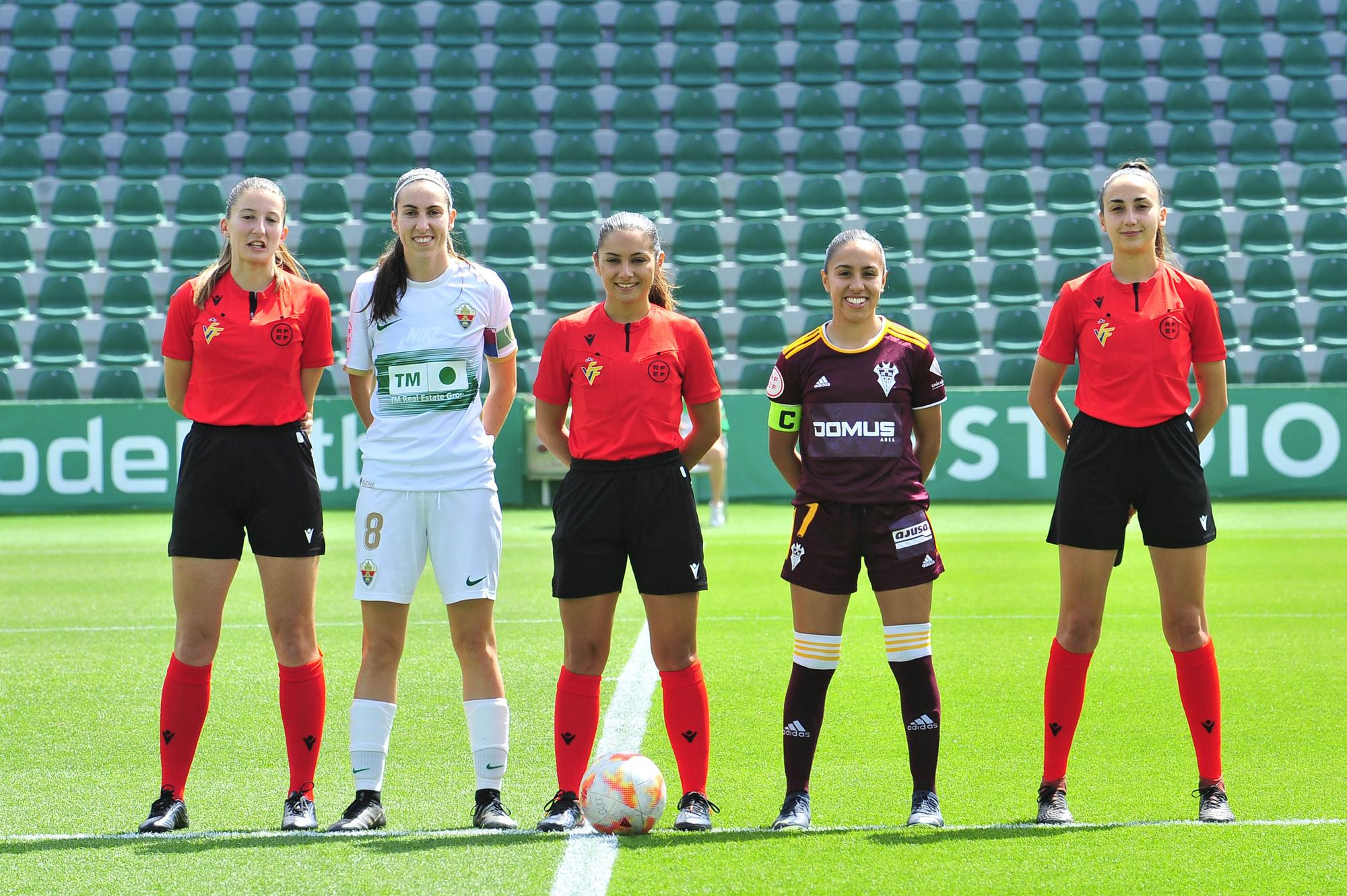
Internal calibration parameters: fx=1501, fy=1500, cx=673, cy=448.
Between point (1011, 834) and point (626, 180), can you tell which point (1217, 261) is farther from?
point (1011, 834)

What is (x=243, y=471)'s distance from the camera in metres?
4.39

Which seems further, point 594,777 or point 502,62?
point 502,62

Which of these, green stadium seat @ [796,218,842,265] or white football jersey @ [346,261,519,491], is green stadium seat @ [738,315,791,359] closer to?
green stadium seat @ [796,218,842,265]

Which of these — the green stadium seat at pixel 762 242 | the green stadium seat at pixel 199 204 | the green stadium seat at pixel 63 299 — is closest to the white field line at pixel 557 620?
the green stadium seat at pixel 63 299

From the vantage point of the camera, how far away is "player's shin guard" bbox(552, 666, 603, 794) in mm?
4367

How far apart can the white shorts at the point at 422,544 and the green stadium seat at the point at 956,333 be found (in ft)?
43.9

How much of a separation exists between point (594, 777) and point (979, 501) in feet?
38.2

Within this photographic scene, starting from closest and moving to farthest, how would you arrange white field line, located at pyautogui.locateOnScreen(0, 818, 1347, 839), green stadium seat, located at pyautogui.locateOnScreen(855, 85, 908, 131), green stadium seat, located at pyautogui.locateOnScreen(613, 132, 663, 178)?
white field line, located at pyautogui.locateOnScreen(0, 818, 1347, 839), green stadium seat, located at pyautogui.locateOnScreen(613, 132, 663, 178), green stadium seat, located at pyautogui.locateOnScreen(855, 85, 908, 131)

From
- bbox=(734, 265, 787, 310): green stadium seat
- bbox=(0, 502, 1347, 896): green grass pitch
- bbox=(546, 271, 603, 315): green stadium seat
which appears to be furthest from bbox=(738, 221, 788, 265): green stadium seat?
bbox=(0, 502, 1347, 896): green grass pitch

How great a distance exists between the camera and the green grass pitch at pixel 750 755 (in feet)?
12.4

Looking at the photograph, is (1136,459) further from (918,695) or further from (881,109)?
(881,109)

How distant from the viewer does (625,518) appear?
14.3 feet

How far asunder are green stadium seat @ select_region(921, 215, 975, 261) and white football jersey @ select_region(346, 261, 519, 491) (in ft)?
47.9

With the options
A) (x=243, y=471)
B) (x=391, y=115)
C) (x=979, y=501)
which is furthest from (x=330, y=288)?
(x=243, y=471)
